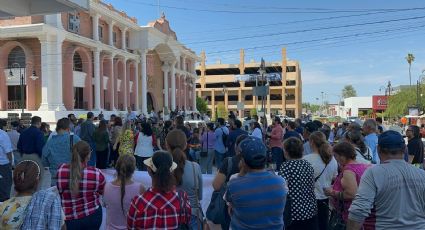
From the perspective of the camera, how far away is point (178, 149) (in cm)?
447

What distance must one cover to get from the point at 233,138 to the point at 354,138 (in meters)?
5.24

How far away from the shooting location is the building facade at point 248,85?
9144 centimetres

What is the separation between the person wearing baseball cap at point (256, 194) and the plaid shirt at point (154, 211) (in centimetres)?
48

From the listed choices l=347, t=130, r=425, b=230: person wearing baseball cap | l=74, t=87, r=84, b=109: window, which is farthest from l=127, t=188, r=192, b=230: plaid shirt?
l=74, t=87, r=84, b=109: window

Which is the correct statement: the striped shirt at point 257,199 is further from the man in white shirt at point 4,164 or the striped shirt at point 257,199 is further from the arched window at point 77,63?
the arched window at point 77,63

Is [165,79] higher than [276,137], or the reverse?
[165,79]

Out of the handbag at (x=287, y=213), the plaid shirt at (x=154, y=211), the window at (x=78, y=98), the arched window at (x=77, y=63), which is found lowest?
the handbag at (x=287, y=213)

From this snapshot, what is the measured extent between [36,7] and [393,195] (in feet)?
23.5

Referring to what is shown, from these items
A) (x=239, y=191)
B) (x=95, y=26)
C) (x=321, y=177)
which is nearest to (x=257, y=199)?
(x=239, y=191)

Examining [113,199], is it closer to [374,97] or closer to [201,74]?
[374,97]

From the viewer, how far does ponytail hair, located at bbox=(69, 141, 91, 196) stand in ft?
13.3

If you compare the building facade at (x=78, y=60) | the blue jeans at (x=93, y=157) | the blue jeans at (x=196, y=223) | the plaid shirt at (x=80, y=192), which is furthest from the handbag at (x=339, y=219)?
the building facade at (x=78, y=60)

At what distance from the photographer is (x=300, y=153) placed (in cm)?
454

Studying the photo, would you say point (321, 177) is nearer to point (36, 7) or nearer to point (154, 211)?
point (154, 211)
